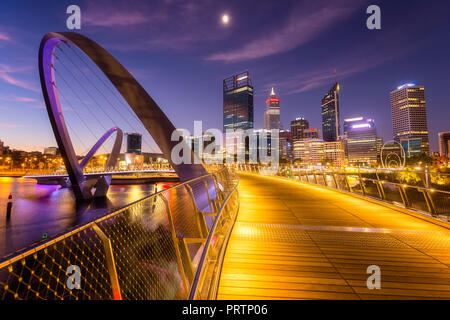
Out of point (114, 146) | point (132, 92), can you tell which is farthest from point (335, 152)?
point (132, 92)

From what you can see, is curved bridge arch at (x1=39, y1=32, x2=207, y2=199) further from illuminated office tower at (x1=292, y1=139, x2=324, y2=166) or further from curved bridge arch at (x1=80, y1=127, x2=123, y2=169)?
illuminated office tower at (x1=292, y1=139, x2=324, y2=166)

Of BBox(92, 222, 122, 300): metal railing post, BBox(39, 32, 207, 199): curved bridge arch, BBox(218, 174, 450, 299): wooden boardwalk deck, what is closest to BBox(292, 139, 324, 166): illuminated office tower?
BBox(39, 32, 207, 199): curved bridge arch

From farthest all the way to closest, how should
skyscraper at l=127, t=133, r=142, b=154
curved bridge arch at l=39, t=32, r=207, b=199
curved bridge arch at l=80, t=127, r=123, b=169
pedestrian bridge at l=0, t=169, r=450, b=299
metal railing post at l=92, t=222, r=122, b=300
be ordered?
skyscraper at l=127, t=133, r=142, b=154 → curved bridge arch at l=80, t=127, r=123, b=169 → curved bridge arch at l=39, t=32, r=207, b=199 → pedestrian bridge at l=0, t=169, r=450, b=299 → metal railing post at l=92, t=222, r=122, b=300

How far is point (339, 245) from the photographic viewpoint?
12.8 feet

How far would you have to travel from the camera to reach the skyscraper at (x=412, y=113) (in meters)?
161

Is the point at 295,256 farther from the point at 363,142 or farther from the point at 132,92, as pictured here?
the point at 363,142

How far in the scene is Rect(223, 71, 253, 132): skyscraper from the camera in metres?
153

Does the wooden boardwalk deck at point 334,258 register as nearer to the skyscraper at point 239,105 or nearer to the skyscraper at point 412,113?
the skyscraper at point 239,105

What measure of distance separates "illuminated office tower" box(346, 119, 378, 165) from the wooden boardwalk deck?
171 meters

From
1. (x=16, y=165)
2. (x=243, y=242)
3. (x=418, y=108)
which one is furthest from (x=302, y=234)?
(x=418, y=108)

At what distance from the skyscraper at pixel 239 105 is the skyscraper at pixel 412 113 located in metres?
117

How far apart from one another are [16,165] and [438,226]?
154418 mm
